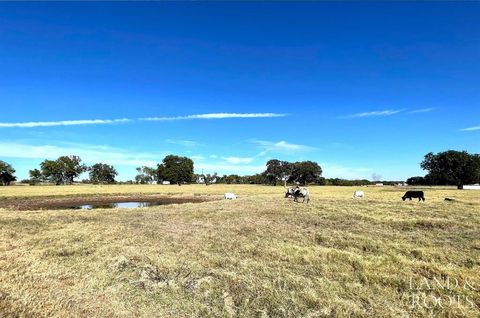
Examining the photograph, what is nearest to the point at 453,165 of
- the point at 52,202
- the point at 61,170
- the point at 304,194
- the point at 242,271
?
the point at 304,194

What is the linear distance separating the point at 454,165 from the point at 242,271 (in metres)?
117

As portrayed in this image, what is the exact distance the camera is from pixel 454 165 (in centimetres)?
10731

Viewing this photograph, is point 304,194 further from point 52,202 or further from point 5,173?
point 5,173

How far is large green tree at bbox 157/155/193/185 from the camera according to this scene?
584 feet

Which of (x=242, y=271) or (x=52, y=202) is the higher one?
(x=52, y=202)

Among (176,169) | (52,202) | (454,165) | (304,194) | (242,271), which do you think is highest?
(176,169)

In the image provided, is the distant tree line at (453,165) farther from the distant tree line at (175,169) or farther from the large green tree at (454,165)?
the distant tree line at (175,169)

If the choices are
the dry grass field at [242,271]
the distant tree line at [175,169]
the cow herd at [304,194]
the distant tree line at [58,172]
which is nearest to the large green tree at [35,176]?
the distant tree line at [58,172]

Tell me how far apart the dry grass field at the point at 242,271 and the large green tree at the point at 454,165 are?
337 feet

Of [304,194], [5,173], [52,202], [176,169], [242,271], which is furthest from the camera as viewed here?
[176,169]

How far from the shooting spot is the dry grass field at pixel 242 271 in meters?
7.81

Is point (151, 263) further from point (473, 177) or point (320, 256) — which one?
point (473, 177)

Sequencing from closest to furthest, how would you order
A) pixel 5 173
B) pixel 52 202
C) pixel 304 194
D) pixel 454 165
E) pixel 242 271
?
pixel 242 271, pixel 304 194, pixel 52 202, pixel 454 165, pixel 5 173

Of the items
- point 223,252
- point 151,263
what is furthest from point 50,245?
point 223,252
